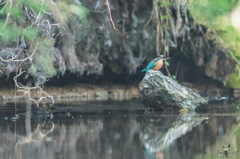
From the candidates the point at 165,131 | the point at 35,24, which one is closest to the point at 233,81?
the point at 35,24

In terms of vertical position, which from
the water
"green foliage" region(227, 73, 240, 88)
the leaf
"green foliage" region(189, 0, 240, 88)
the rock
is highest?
"green foliage" region(189, 0, 240, 88)

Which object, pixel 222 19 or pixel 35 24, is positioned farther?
pixel 222 19

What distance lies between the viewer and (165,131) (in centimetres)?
427

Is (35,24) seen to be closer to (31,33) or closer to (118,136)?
(31,33)

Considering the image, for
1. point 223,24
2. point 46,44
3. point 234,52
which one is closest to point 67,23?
point 46,44

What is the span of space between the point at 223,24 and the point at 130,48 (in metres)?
2.73

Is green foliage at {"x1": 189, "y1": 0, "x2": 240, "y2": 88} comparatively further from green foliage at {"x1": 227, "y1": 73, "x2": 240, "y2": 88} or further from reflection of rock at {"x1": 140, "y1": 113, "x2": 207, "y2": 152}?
reflection of rock at {"x1": 140, "y1": 113, "x2": 207, "y2": 152}

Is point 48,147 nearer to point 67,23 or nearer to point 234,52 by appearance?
point 67,23

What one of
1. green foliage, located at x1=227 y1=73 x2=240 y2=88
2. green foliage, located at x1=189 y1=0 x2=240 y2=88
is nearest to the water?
green foliage, located at x1=189 y1=0 x2=240 y2=88

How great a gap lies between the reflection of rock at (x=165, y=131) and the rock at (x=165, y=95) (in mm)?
1099

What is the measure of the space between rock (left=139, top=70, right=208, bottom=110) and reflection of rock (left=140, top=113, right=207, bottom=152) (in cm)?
110

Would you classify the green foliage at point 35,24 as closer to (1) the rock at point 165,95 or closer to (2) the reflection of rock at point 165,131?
(1) the rock at point 165,95

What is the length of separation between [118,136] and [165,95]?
9.68ft

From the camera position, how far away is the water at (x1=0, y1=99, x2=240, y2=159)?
3074 mm
